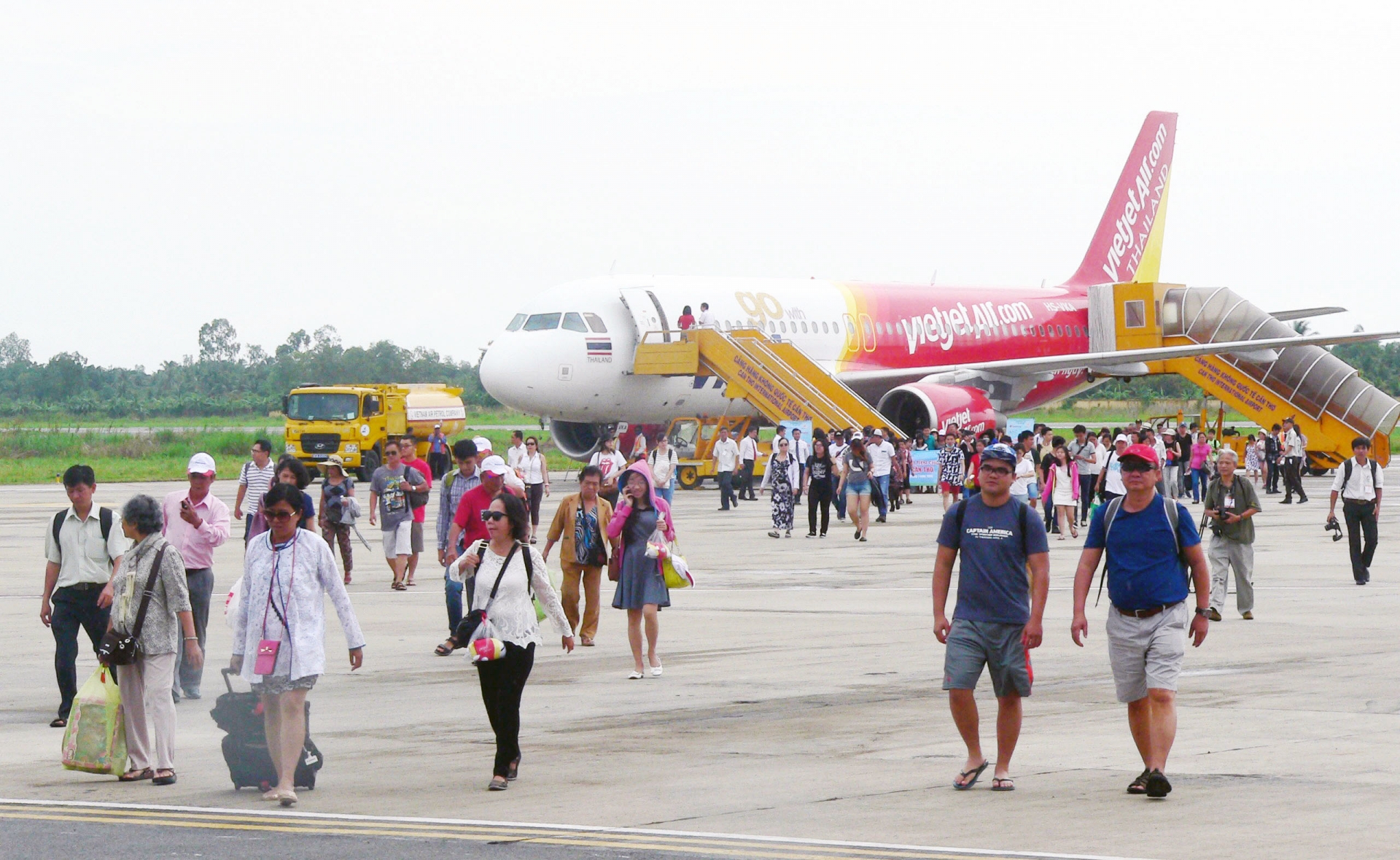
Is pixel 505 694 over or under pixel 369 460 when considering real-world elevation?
under

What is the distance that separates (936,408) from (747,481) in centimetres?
443

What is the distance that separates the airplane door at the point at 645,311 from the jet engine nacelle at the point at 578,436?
13.1 feet

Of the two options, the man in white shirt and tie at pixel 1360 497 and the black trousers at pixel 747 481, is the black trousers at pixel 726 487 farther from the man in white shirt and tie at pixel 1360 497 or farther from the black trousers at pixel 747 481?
the man in white shirt and tie at pixel 1360 497

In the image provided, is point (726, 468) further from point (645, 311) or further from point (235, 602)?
point (235, 602)

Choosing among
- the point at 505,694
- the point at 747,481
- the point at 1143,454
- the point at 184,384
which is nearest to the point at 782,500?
the point at 747,481

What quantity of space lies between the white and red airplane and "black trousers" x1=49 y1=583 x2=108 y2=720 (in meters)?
23.8

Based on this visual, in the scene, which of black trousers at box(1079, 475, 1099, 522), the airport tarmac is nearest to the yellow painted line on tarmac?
the airport tarmac

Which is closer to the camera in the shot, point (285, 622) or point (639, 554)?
point (285, 622)

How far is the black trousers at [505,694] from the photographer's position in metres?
8.73

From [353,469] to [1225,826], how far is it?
35.8m

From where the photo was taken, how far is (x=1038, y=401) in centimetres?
4734

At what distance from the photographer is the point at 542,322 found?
35469 millimetres

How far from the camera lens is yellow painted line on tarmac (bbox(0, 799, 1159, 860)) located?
6969 mm

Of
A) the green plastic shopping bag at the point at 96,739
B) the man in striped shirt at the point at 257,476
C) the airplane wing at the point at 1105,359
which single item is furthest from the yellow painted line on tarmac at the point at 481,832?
the airplane wing at the point at 1105,359
